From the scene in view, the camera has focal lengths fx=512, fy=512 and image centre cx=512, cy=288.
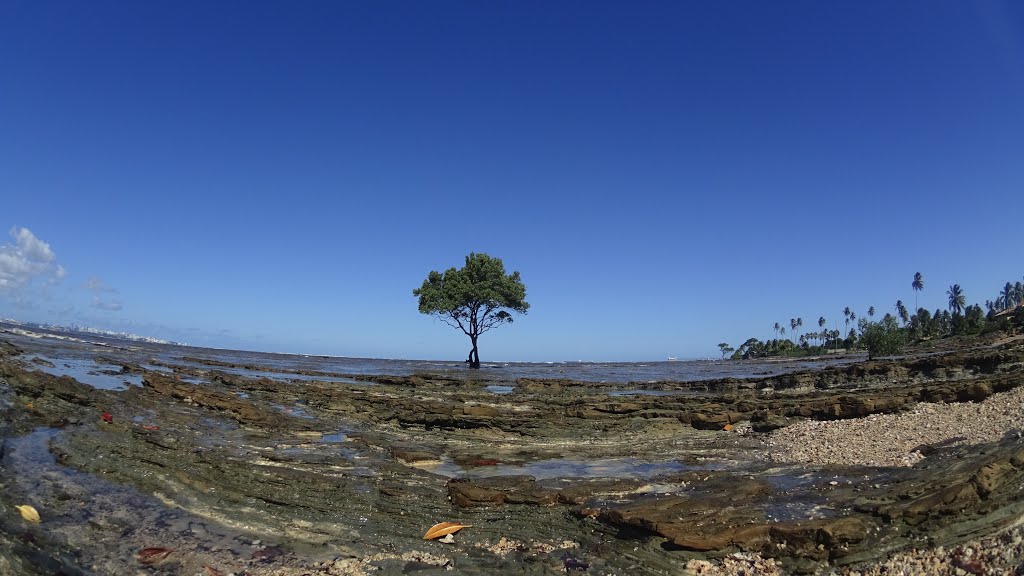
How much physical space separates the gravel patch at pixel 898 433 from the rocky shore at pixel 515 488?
104mm

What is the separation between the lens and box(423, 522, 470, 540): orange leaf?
8.84 meters

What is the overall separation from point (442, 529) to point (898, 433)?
13.1m

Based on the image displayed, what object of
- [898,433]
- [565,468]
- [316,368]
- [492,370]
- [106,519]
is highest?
[898,433]

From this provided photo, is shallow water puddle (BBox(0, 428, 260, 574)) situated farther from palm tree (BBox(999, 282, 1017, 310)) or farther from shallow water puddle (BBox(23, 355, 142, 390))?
palm tree (BBox(999, 282, 1017, 310))

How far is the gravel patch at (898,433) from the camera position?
1232cm

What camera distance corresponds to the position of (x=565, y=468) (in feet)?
47.6

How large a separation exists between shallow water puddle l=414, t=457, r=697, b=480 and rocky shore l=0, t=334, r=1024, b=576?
0.13 metres

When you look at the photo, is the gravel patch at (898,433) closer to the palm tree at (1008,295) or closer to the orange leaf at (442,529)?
the orange leaf at (442,529)

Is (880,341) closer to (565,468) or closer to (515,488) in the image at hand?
(565,468)

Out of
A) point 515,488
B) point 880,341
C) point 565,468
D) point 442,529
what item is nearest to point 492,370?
point 880,341

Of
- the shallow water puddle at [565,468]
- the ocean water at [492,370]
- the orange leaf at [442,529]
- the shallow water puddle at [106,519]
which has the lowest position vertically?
the ocean water at [492,370]

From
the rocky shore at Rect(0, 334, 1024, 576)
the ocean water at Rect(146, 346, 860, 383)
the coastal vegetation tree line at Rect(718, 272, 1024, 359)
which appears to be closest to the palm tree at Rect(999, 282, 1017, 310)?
the coastal vegetation tree line at Rect(718, 272, 1024, 359)

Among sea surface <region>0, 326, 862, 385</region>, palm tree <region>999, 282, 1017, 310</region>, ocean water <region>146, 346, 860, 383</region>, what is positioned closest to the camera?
sea surface <region>0, 326, 862, 385</region>

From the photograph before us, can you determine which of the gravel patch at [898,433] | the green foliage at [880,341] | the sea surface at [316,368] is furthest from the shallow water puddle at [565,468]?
the green foliage at [880,341]
